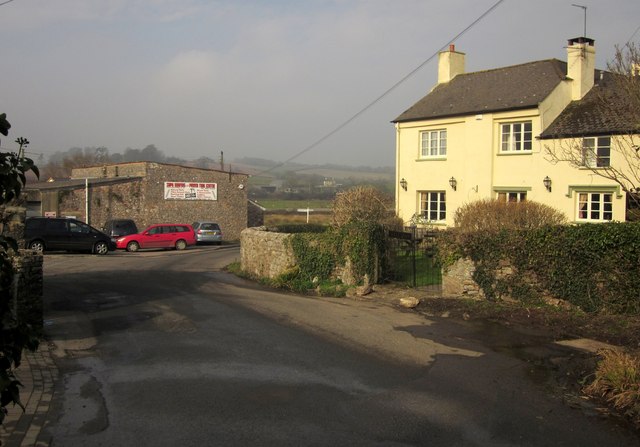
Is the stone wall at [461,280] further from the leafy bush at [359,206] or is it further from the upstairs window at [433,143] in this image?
the upstairs window at [433,143]

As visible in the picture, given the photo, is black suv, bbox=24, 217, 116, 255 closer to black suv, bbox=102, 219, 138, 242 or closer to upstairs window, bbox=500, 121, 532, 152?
black suv, bbox=102, 219, 138, 242

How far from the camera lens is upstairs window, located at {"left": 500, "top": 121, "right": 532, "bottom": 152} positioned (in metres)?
25.1

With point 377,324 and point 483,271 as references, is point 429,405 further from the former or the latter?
point 483,271

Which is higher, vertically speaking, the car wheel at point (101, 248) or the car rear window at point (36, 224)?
the car rear window at point (36, 224)

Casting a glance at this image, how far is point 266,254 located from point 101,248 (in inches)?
558

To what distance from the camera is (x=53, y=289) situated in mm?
15492

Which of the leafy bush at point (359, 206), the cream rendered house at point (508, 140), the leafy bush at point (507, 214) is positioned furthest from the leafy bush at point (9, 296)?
the cream rendered house at point (508, 140)

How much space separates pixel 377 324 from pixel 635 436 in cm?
581

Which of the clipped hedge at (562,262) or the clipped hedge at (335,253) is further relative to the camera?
the clipped hedge at (335,253)

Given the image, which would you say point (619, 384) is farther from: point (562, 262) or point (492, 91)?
point (492, 91)

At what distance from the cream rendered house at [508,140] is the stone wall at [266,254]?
8.99 meters

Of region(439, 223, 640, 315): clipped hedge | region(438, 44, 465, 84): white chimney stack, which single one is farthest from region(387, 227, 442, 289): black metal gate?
region(438, 44, 465, 84): white chimney stack

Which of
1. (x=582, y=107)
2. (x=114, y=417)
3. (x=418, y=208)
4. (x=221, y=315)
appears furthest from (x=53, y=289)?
(x=582, y=107)

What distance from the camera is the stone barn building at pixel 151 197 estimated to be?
125ft
